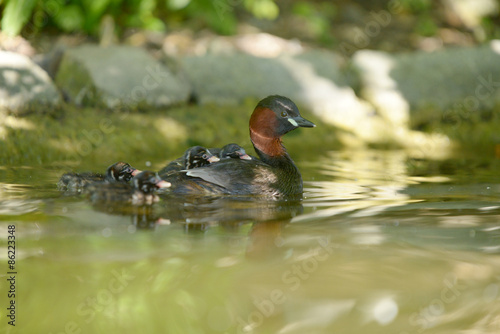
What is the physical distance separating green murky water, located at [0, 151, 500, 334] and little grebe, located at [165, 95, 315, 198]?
19cm

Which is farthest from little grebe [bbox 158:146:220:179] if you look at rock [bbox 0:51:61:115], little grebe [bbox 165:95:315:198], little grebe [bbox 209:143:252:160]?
rock [bbox 0:51:61:115]

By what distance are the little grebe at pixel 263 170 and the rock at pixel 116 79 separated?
3.50 m

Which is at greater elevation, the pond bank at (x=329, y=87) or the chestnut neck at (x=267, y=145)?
the pond bank at (x=329, y=87)

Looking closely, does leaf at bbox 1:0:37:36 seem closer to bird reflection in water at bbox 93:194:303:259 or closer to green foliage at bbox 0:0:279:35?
green foliage at bbox 0:0:279:35

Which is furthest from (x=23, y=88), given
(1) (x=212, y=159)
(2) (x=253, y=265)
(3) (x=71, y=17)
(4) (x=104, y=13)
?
(2) (x=253, y=265)

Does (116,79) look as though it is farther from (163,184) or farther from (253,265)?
(253,265)

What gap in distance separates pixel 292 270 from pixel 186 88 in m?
6.40

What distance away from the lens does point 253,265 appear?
11.3 feet

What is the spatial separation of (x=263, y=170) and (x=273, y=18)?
877 centimetres

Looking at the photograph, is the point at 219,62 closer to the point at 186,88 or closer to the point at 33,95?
the point at 186,88

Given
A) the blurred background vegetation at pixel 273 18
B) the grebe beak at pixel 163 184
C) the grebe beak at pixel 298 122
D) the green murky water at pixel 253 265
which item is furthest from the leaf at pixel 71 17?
the grebe beak at pixel 163 184

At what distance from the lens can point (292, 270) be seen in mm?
3396

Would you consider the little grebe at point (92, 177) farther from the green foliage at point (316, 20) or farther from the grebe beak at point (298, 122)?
the green foliage at point (316, 20)

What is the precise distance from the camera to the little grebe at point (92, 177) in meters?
5.27
